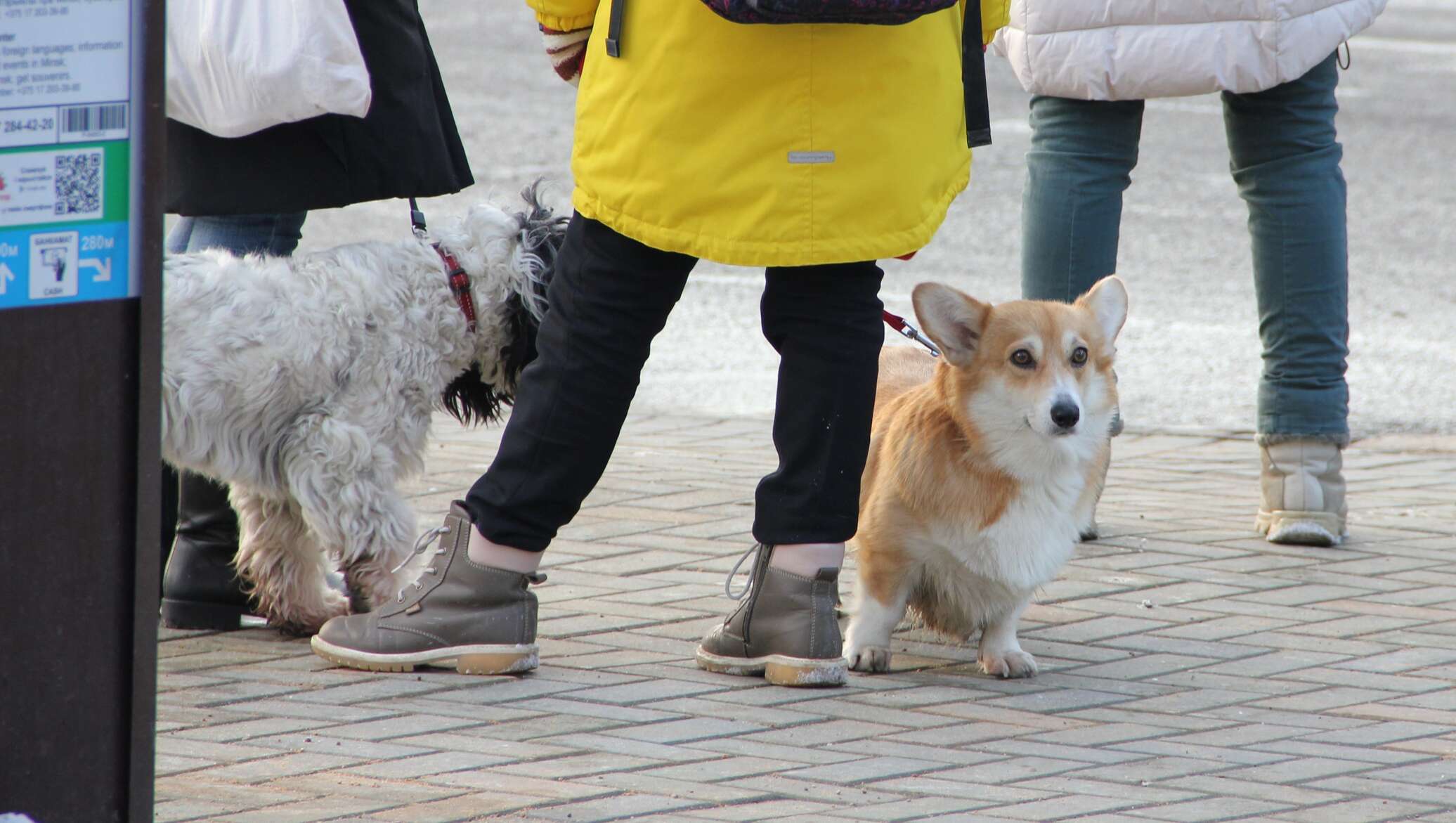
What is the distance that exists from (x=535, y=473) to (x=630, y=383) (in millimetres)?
254

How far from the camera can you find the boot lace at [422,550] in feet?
12.4

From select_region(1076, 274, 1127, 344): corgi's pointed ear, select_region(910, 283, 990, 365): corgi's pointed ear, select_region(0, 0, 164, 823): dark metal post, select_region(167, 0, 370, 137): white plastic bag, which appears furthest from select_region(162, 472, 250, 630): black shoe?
select_region(1076, 274, 1127, 344): corgi's pointed ear

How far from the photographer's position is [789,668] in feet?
12.2

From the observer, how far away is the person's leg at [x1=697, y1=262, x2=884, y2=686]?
3650 millimetres

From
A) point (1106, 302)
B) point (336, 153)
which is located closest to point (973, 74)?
point (1106, 302)

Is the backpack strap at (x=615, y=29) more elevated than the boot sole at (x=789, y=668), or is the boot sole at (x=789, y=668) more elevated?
the backpack strap at (x=615, y=29)

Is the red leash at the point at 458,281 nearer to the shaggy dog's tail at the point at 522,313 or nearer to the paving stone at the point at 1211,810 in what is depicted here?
the shaggy dog's tail at the point at 522,313

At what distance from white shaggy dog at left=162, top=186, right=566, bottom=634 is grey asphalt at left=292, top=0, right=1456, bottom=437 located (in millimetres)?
361

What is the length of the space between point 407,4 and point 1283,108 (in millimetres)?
2285

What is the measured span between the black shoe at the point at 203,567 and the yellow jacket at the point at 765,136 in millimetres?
1367

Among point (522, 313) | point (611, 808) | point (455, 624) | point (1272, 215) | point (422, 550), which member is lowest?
point (611, 808)

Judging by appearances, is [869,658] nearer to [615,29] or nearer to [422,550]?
[422,550]

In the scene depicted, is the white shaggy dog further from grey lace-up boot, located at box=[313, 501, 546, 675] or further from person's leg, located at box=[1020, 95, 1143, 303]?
person's leg, located at box=[1020, 95, 1143, 303]

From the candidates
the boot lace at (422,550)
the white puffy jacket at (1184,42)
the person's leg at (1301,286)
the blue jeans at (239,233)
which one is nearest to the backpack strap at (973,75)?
the white puffy jacket at (1184,42)
